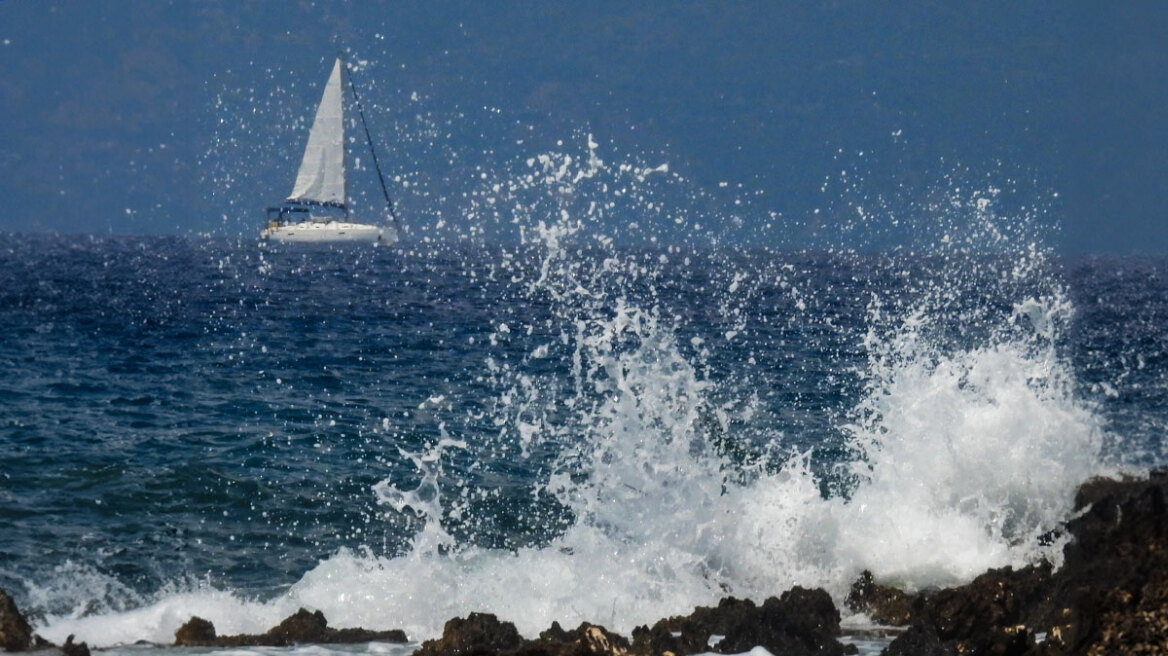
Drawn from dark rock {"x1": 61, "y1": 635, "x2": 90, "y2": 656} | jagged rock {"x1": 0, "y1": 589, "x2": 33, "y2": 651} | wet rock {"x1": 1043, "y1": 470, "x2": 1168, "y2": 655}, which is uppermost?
wet rock {"x1": 1043, "y1": 470, "x2": 1168, "y2": 655}

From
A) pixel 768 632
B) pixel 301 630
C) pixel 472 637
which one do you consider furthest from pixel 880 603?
pixel 301 630

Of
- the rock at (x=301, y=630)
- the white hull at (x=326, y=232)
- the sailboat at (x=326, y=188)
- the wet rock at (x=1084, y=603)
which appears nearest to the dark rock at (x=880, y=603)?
the wet rock at (x=1084, y=603)

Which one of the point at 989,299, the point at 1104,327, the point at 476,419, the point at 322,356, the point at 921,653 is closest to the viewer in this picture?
the point at 921,653

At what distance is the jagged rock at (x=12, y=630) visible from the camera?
22.0ft

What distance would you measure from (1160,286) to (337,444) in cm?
6561

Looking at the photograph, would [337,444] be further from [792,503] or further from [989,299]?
[989,299]

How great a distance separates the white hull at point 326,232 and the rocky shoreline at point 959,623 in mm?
91170

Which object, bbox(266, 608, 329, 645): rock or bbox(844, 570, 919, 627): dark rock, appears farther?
bbox(844, 570, 919, 627): dark rock

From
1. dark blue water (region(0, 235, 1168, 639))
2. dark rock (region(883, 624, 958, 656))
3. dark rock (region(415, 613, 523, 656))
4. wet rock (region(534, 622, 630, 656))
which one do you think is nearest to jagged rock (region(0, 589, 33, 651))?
dark rock (region(415, 613, 523, 656))

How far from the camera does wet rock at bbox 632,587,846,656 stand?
7.00 metres

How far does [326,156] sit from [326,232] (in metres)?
6.65

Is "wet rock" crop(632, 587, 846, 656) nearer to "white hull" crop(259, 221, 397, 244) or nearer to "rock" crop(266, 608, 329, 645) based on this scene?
"rock" crop(266, 608, 329, 645)

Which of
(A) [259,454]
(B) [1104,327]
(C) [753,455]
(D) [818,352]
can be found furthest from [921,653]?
(B) [1104,327]

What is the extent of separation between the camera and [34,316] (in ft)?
105
